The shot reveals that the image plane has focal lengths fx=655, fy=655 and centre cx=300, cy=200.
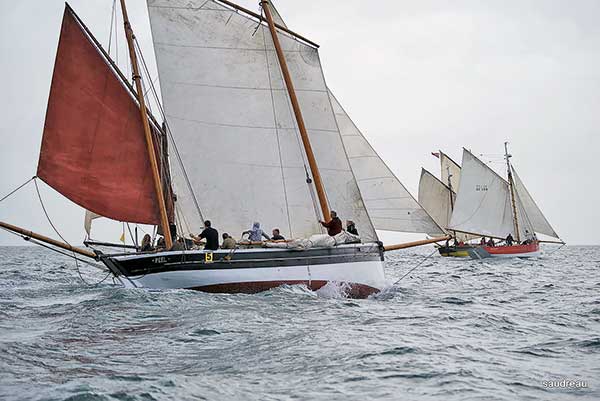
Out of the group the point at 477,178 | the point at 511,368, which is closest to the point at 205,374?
the point at 511,368

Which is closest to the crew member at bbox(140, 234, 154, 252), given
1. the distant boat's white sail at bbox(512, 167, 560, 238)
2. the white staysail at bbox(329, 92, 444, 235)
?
the white staysail at bbox(329, 92, 444, 235)

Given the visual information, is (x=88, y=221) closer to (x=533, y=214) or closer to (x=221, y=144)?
(x=221, y=144)

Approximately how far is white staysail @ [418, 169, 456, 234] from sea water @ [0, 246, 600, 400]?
59715 mm

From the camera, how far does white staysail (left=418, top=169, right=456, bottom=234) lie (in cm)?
7788

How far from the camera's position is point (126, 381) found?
27.4 ft

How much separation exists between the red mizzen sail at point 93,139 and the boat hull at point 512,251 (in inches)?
2149

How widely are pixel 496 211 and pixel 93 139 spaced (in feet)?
184

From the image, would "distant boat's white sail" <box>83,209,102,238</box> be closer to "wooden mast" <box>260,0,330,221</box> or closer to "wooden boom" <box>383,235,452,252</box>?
"wooden mast" <box>260,0,330,221</box>

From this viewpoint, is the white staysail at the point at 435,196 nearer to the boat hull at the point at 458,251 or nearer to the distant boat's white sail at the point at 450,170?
the distant boat's white sail at the point at 450,170

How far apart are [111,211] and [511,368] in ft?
50.1

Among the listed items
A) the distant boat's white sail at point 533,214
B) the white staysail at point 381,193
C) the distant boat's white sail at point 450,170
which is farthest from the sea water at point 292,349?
the distant boat's white sail at point 450,170

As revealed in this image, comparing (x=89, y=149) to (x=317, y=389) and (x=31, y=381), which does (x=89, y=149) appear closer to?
(x=31, y=381)

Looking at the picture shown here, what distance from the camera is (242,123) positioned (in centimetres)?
2330

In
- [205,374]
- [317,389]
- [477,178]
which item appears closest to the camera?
[317,389]
